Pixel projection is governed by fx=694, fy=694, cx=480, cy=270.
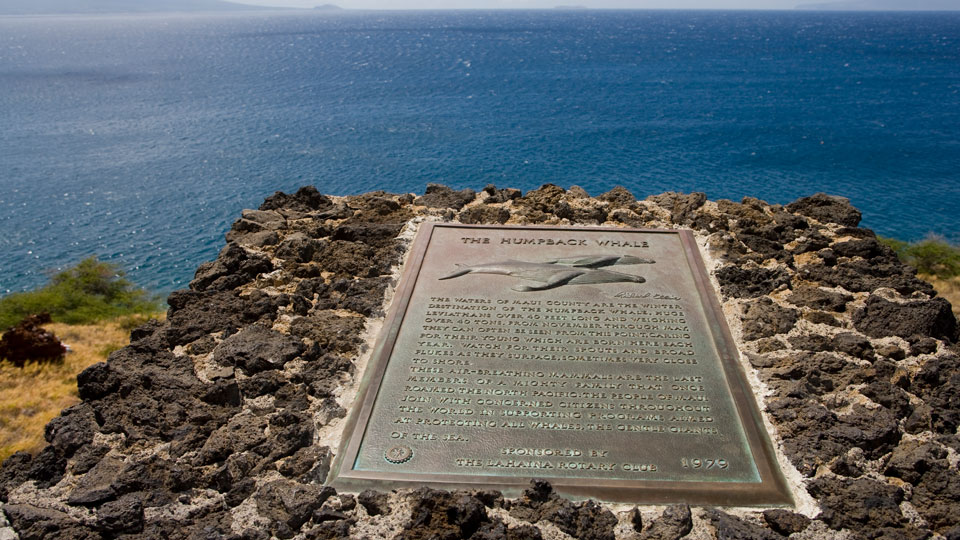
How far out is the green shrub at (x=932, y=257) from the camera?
1032 cm

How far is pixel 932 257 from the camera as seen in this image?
10.7m

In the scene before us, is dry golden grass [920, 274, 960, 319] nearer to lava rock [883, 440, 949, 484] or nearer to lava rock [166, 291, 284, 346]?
lava rock [883, 440, 949, 484]

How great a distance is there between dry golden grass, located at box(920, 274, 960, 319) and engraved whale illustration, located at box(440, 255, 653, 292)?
18.9 feet

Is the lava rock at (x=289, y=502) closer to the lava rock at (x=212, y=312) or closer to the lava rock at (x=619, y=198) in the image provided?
the lava rock at (x=212, y=312)

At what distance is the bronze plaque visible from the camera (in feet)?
10.3

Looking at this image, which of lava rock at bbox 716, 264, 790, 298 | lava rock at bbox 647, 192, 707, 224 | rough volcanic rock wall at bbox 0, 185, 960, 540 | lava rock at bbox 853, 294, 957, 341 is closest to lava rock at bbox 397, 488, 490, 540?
rough volcanic rock wall at bbox 0, 185, 960, 540

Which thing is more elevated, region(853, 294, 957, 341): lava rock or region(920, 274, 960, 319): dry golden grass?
region(853, 294, 957, 341): lava rock

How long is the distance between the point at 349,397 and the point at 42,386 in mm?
4036

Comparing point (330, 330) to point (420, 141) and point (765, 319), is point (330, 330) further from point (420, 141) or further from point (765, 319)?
point (420, 141)

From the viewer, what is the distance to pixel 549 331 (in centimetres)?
404

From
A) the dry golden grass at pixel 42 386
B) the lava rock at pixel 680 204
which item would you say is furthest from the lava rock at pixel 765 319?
the dry golden grass at pixel 42 386

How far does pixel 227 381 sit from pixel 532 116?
18092 mm

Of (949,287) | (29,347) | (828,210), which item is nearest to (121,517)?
(29,347)

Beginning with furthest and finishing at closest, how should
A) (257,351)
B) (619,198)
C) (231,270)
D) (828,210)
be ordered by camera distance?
(619,198)
(828,210)
(231,270)
(257,351)
